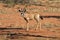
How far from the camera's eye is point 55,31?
37.8 ft

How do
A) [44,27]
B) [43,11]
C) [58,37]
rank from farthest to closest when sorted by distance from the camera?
[43,11] → [44,27] → [58,37]

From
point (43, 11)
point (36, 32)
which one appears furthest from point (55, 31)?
point (43, 11)

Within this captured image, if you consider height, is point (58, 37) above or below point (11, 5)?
below

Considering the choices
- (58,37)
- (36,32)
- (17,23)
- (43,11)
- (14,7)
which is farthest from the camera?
(14,7)

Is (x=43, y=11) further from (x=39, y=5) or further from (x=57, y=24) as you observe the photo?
(x=57, y=24)

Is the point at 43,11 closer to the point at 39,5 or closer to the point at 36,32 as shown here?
the point at 39,5

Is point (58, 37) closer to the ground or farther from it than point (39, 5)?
closer to the ground

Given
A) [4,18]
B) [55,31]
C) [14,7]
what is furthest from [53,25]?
[14,7]

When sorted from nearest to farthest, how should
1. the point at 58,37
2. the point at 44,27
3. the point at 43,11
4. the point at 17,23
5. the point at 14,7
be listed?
the point at 58,37, the point at 44,27, the point at 17,23, the point at 43,11, the point at 14,7

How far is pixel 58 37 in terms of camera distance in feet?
34.5

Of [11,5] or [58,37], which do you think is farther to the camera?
[11,5]

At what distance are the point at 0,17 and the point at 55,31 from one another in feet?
17.2

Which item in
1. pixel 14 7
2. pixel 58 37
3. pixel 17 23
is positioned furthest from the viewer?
pixel 14 7

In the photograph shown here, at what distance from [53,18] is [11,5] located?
6.08 metres
